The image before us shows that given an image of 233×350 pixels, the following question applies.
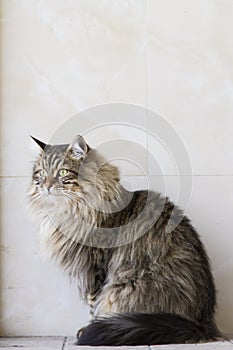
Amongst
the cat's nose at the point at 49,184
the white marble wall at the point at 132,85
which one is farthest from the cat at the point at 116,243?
the white marble wall at the point at 132,85

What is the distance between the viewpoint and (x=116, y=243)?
83.0 inches

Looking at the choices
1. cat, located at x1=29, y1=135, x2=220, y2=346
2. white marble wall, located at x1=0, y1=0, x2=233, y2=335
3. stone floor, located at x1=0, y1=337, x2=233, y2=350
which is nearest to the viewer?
stone floor, located at x1=0, y1=337, x2=233, y2=350

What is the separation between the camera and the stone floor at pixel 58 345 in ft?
6.17

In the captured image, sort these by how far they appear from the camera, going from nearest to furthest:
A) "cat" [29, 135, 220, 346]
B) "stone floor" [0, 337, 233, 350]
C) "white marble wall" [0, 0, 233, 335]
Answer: "stone floor" [0, 337, 233, 350] → "cat" [29, 135, 220, 346] → "white marble wall" [0, 0, 233, 335]

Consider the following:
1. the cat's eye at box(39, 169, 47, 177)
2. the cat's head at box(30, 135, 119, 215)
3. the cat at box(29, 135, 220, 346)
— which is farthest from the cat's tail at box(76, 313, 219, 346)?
the cat's eye at box(39, 169, 47, 177)

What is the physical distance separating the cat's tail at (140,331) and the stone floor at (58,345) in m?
0.03

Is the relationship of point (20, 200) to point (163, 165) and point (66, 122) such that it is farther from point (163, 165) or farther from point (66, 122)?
point (163, 165)

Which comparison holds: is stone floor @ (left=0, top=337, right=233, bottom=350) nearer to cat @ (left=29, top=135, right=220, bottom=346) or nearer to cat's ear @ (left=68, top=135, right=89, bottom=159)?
cat @ (left=29, top=135, right=220, bottom=346)

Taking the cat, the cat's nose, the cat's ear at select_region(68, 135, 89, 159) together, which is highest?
the cat's ear at select_region(68, 135, 89, 159)

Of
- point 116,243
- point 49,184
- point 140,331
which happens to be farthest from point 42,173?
A: point 140,331

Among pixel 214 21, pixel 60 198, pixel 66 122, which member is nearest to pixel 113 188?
pixel 60 198

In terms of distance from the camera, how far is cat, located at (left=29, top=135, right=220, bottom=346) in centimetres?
204

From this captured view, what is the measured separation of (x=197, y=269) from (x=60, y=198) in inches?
20.3

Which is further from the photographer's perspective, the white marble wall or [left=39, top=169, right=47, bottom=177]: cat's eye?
the white marble wall
